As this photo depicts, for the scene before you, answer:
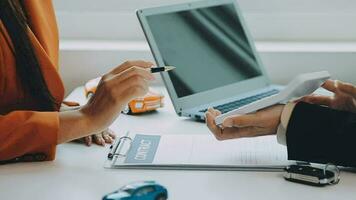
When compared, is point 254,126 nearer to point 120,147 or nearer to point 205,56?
point 120,147

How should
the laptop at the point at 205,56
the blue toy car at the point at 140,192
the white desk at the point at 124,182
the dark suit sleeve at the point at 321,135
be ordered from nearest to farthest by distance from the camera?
the blue toy car at the point at 140,192 → the white desk at the point at 124,182 → the dark suit sleeve at the point at 321,135 → the laptop at the point at 205,56

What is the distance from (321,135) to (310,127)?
0.03m

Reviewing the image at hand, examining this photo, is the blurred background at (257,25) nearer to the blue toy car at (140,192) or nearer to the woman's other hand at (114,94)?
the woman's other hand at (114,94)

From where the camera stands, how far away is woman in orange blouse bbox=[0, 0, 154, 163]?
1.20 m

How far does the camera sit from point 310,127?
3.90 feet

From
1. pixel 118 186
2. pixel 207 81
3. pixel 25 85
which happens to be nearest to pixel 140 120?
pixel 207 81

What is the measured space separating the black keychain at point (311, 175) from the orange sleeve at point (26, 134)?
1.47 ft

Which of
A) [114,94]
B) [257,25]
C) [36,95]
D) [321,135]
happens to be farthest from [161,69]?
[257,25]

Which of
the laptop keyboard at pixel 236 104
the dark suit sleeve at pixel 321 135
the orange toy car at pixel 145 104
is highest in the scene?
the orange toy car at pixel 145 104

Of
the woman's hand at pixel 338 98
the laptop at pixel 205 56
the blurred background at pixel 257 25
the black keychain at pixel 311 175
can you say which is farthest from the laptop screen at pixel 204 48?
the black keychain at pixel 311 175

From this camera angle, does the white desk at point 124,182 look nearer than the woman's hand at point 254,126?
Yes

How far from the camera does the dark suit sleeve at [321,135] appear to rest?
45.8 inches

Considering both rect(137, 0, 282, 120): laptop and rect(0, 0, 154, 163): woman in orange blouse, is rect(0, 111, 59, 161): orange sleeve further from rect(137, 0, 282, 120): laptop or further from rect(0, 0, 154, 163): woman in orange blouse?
rect(137, 0, 282, 120): laptop

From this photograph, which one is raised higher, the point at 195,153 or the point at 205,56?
the point at 205,56
